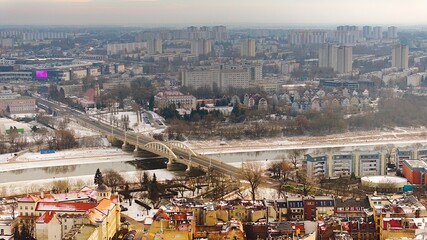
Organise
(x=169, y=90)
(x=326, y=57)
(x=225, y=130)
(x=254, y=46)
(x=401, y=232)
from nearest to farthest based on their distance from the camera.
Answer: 1. (x=401, y=232)
2. (x=225, y=130)
3. (x=169, y=90)
4. (x=326, y=57)
5. (x=254, y=46)

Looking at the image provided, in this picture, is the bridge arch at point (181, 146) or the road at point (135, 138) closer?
the road at point (135, 138)

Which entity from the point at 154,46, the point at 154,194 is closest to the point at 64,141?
the point at 154,194

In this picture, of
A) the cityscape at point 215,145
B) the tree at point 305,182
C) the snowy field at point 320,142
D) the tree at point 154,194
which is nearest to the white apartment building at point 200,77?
the cityscape at point 215,145

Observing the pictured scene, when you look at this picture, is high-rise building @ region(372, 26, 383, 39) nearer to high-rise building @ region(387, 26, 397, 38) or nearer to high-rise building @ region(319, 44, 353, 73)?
high-rise building @ region(387, 26, 397, 38)

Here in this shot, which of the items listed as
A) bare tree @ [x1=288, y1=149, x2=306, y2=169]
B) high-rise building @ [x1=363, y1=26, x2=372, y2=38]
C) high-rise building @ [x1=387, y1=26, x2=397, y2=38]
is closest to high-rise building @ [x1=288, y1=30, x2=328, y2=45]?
high-rise building @ [x1=363, y1=26, x2=372, y2=38]

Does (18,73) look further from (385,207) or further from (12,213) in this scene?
(385,207)

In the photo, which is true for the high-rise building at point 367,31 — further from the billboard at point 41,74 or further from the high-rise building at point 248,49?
the billboard at point 41,74

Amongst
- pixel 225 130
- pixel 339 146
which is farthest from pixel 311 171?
pixel 225 130
